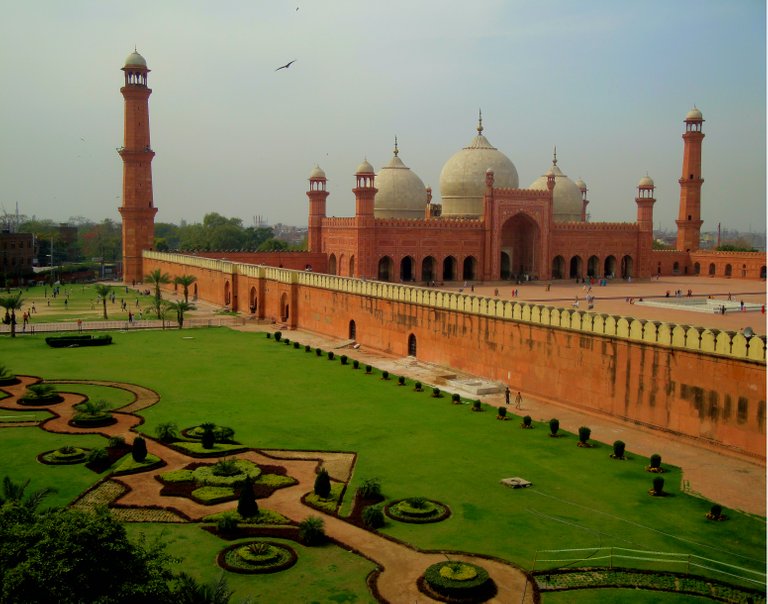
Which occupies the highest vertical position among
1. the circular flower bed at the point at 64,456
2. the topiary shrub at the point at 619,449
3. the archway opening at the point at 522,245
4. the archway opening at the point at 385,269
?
the archway opening at the point at 522,245

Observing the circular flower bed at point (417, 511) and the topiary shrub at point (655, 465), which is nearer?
the circular flower bed at point (417, 511)

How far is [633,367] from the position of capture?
1559cm

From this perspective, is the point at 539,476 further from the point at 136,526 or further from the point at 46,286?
the point at 46,286

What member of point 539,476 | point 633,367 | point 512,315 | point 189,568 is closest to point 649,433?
point 633,367

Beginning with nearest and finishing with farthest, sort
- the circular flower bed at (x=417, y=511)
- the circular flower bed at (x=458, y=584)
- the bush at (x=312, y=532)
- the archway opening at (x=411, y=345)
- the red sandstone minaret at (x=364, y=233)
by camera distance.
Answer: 1. the circular flower bed at (x=458, y=584)
2. the bush at (x=312, y=532)
3. the circular flower bed at (x=417, y=511)
4. the archway opening at (x=411, y=345)
5. the red sandstone minaret at (x=364, y=233)

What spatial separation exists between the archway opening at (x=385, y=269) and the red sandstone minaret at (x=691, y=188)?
63.7ft

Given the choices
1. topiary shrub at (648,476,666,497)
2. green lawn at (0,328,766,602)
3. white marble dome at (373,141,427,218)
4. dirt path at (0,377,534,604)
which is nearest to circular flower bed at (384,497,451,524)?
green lawn at (0,328,766,602)

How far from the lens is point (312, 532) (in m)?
9.86

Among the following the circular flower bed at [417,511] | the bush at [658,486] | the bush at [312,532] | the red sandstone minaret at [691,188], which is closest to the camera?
the bush at [312,532]

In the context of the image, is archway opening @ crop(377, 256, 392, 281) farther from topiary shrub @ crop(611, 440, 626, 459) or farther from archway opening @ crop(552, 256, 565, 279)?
topiary shrub @ crop(611, 440, 626, 459)

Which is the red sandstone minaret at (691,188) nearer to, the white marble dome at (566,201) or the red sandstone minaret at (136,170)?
the white marble dome at (566,201)

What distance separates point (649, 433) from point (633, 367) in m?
1.34

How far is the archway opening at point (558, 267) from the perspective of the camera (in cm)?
3991

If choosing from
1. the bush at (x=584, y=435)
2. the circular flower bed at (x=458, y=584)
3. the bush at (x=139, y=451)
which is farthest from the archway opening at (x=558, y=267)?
the circular flower bed at (x=458, y=584)
